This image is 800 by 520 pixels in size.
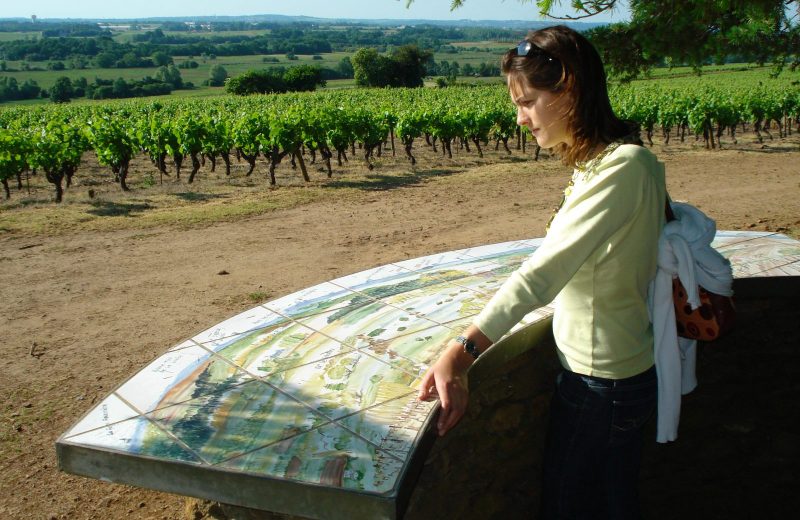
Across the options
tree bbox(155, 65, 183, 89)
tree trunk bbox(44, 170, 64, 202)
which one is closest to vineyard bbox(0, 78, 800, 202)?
tree trunk bbox(44, 170, 64, 202)

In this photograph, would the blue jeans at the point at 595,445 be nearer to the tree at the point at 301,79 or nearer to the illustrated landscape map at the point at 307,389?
the illustrated landscape map at the point at 307,389

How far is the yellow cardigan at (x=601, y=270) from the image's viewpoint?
5.78ft

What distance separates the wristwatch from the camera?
5.94 ft

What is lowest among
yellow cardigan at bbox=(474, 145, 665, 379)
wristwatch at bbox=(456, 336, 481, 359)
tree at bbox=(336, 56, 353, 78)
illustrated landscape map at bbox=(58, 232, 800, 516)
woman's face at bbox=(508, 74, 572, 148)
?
illustrated landscape map at bbox=(58, 232, 800, 516)

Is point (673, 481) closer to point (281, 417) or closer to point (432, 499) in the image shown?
point (432, 499)

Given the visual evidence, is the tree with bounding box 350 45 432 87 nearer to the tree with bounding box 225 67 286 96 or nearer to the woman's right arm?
the tree with bounding box 225 67 286 96

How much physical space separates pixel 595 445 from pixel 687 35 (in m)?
4.94

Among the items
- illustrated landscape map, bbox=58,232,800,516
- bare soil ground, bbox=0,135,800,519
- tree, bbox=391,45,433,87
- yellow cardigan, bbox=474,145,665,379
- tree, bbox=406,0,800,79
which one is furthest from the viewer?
tree, bbox=391,45,433,87

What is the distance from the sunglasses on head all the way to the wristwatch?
0.71 m

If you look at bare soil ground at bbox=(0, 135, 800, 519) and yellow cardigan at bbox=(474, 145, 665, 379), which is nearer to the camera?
yellow cardigan at bbox=(474, 145, 665, 379)

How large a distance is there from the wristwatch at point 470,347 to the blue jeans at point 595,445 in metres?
0.33

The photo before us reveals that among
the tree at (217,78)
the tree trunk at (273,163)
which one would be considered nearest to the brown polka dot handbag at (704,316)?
the tree trunk at (273,163)

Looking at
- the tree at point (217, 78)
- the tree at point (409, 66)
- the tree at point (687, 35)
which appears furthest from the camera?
the tree at point (217, 78)

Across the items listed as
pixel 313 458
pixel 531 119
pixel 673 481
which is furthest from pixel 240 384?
pixel 673 481
